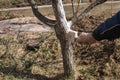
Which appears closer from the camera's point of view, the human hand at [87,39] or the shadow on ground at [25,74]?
the human hand at [87,39]

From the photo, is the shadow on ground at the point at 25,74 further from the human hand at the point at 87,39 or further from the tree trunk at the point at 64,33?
the human hand at the point at 87,39

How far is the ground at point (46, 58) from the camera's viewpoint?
5227 millimetres

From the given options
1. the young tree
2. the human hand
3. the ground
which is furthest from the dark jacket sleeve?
the ground

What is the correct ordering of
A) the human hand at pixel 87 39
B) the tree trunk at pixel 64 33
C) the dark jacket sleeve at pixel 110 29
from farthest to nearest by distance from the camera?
the tree trunk at pixel 64 33 → the human hand at pixel 87 39 → the dark jacket sleeve at pixel 110 29

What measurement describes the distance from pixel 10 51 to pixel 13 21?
0.96 m

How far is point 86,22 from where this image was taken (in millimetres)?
6316

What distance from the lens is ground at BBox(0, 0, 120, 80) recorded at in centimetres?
523

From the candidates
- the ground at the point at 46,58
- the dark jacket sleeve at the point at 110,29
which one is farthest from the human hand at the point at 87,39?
the ground at the point at 46,58

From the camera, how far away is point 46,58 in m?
5.57

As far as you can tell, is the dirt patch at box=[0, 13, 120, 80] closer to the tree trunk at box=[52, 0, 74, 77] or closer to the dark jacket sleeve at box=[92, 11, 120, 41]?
the tree trunk at box=[52, 0, 74, 77]

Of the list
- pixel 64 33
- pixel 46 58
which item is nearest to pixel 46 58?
pixel 46 58

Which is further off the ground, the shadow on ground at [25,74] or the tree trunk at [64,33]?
the tree trunk at [64,33]

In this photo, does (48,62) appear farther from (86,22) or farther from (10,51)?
(86,22)

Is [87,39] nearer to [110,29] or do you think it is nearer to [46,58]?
[110,29]
